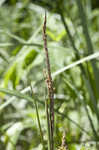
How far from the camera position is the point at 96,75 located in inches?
35.4

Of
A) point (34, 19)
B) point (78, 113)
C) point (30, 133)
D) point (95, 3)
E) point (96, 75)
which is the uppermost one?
point (95, 3)

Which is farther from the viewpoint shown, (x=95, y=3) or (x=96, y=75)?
(x=95, y=3)

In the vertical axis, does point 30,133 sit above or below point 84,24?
below

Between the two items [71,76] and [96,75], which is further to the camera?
[71,76]

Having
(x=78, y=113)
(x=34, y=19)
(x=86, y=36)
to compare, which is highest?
(x=34, y=19)

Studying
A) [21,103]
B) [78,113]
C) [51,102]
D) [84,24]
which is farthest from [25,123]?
[51,102]

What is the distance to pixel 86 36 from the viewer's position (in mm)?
852

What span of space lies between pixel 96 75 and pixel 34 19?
134 centimetres

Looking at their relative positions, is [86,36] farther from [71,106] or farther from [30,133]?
[30,133]

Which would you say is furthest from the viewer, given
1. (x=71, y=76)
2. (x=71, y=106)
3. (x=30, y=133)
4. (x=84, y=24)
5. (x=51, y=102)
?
(x=30, y=133)

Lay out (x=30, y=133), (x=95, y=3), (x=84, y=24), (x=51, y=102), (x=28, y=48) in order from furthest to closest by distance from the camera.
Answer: (x=95, y=3), (x=30, y=133), (x=28, y=48), (x=84, y=24), (x=51, y=102)

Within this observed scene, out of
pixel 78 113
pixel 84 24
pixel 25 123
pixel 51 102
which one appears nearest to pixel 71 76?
pixel 78 113

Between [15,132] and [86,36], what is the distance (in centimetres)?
44

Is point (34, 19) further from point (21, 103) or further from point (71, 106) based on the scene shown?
point (71, 106)
